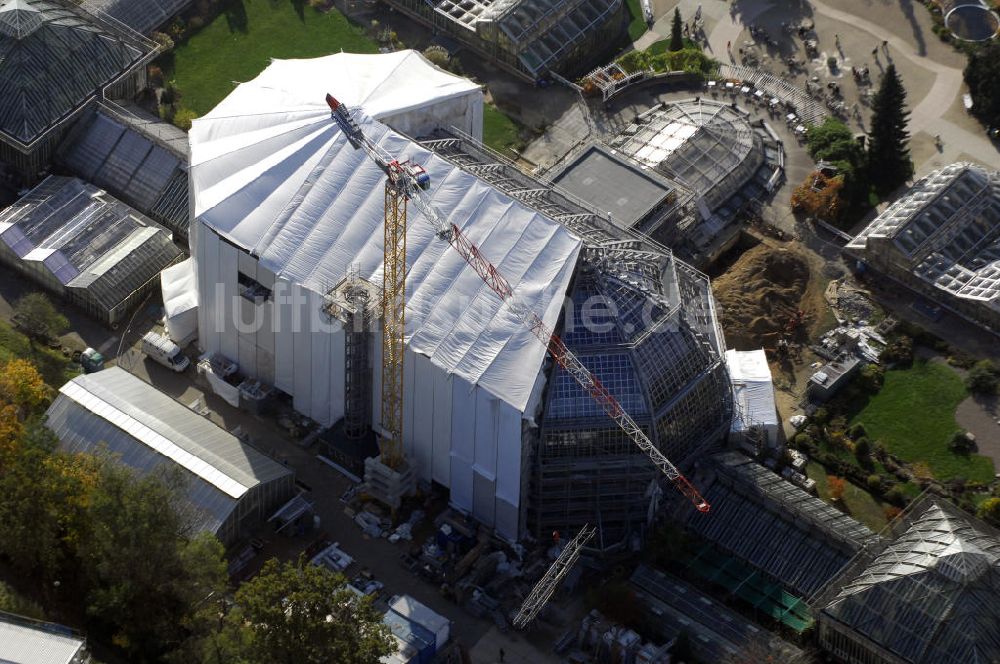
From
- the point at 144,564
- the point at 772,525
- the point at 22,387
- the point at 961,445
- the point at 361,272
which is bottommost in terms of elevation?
the point at 22,387

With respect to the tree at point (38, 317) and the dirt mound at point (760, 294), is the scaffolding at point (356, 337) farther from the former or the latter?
the dirt mound at point (760, 294)

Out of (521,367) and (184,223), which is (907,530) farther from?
(184,223)

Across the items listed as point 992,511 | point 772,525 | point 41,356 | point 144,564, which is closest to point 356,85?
point 41,356

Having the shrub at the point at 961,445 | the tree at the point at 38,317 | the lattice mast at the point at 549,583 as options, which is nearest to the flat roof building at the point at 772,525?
the lattice mast at the point at 549,583

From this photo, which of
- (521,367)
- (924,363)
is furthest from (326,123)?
(924,363)

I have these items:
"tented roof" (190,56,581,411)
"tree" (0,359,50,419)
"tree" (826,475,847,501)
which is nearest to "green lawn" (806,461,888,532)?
"tree" (826,475,847,501)

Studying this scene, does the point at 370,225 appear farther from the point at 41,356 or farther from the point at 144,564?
the point at 144,564
